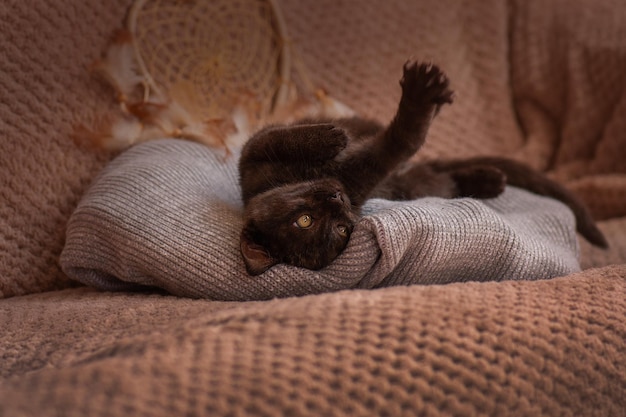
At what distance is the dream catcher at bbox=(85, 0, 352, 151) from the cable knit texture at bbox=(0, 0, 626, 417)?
6 centimetres

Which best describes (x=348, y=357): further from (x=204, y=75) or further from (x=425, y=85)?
(x=204, y=75)

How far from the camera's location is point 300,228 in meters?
1.08

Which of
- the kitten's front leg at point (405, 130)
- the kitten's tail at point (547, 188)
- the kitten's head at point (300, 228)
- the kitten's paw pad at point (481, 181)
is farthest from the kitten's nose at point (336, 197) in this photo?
the kitten's tail at point (547, 188)

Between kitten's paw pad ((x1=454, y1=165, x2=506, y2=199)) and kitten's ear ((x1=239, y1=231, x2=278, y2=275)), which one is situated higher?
kitten's ear ((x1=239, y1=231, x2=278, y2=275))

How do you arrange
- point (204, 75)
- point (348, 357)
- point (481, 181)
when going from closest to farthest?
point (348, 357) → point (481, 181) → point (204, 75)

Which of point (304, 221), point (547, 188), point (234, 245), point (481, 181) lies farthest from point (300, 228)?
point (547, 188)

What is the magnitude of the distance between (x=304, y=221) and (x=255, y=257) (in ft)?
0.41

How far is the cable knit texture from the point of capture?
2.25 ft

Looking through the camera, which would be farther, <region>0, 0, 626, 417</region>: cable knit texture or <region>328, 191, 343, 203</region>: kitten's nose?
<region>328, 191, 343, 203</region>: kitten's nose

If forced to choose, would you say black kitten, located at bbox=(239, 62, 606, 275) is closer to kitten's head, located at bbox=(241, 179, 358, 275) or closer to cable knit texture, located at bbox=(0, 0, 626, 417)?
kitten's head, located at bbox=(241, 179, 358, 275)

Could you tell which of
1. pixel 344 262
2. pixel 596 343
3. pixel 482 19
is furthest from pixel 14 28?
pixel 482 19

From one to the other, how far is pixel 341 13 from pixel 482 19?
523 millimetres

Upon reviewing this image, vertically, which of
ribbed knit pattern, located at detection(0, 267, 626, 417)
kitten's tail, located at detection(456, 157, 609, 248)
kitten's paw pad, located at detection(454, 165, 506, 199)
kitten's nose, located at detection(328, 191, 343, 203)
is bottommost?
kitten's tail, located at detection(456, 157, 609, 248)

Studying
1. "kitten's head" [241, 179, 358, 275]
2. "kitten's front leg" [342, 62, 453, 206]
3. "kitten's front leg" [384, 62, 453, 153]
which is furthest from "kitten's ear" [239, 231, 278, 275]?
"kitten's front leg" [384, 62, 453, 153]
